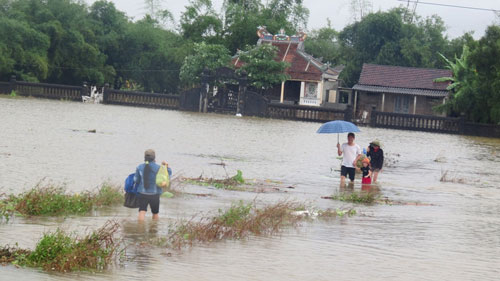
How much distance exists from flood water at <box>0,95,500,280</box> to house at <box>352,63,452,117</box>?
93.3 ft

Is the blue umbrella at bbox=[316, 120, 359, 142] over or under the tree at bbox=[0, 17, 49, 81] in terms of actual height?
under

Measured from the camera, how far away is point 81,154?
2222 centimetres

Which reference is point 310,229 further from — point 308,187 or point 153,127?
point 153,127

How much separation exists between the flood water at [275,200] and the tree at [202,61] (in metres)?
27.3

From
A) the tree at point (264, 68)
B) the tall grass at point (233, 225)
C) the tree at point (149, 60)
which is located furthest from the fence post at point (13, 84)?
the tall grass at point (233, 225)

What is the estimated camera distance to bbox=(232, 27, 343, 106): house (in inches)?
2451

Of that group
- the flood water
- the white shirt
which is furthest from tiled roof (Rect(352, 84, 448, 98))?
the white shirt

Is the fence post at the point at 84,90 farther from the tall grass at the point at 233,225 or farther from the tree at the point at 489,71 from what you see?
the tall grass at the point at 233,225

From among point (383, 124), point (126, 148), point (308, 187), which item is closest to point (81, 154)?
point (126, 148)

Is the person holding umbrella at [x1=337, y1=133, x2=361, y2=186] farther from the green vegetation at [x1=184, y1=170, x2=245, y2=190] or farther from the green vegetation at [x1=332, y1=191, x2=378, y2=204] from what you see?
the green vegetation at [x1=184, y1=170, x2=245, y2=190]

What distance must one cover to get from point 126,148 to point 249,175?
6.20 metres

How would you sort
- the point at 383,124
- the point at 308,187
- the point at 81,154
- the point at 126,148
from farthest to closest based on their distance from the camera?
the point at 383,124 < the point at 126,148 < the point at 81,154 < the point at 308,187

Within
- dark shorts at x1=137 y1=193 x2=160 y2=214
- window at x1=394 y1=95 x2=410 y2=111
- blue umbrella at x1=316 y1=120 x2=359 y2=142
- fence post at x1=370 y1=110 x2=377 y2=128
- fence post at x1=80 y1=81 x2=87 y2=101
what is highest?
window at x1=394 y1=95 x2=410 y2=111

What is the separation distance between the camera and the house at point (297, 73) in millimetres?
62250
